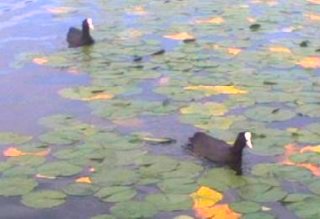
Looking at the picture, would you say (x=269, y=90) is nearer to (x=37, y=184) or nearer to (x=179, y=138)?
(x=179, y=138)

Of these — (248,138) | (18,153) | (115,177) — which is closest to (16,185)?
(18,153)

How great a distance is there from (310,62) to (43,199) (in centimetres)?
265

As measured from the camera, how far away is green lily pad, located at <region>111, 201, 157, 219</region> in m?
3.66

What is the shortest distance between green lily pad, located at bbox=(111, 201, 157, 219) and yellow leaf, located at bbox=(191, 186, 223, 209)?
212mm

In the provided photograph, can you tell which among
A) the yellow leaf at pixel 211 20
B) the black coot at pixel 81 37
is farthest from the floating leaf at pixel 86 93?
the yellow leaf at pixel 211 20

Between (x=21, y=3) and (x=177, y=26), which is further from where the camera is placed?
(x=21, y=3)

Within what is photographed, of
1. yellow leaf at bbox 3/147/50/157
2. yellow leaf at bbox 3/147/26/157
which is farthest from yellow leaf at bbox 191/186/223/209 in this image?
yellow leaf at bbox 3/147/26/157

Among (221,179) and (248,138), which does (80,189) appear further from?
(248,138)

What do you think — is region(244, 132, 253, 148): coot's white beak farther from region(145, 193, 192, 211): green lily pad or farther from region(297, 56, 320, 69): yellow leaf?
region(297, 56, 320, 69): yellow leaf

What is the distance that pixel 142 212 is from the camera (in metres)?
3.69

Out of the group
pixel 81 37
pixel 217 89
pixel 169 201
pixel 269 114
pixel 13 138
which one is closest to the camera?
pixel 169 201

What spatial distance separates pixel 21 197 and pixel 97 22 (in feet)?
11.1

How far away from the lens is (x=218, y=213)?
144 inches

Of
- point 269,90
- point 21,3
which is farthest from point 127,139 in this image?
point 21,3
